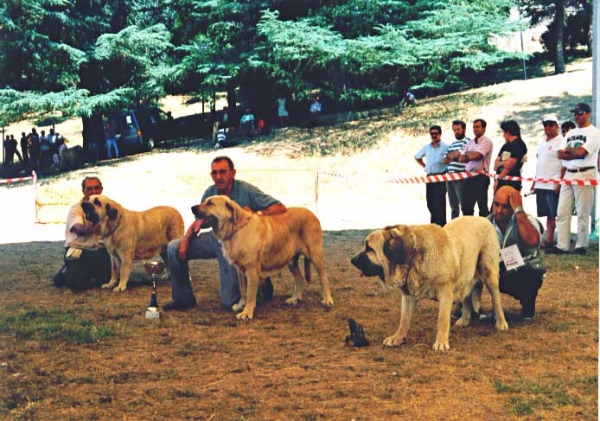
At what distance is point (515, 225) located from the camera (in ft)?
16.3

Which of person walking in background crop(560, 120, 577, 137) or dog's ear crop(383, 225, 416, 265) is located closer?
dog's ear crop(383, 225, 416, 265)

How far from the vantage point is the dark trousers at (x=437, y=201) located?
8320 millimetres

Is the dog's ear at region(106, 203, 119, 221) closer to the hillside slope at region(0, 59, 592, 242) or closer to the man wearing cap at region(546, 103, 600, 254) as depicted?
the hillside slope at region(0, 59, 592, 242)

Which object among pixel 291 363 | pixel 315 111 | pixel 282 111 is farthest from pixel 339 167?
pixel 291 363

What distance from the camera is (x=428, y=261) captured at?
14.4ft

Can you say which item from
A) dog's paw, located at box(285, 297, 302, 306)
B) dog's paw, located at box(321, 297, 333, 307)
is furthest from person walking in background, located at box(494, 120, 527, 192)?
dog's paw, located at box(285, 297, 302, 306)

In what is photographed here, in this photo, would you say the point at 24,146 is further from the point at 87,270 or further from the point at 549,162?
the point at 549,162

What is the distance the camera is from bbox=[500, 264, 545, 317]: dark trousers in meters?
5.03

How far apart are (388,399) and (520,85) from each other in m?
8.18

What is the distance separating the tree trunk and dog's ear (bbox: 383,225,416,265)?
11.6 ft

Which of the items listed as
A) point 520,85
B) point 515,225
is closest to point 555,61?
point 520,85

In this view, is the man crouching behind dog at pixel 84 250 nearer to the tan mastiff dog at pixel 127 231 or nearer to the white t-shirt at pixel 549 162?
the tan mastiff dog at pixel 127 231

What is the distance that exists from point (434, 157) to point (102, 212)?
3.75 metres

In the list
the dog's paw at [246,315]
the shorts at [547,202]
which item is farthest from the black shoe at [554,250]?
the dog's paw at [246,315]
